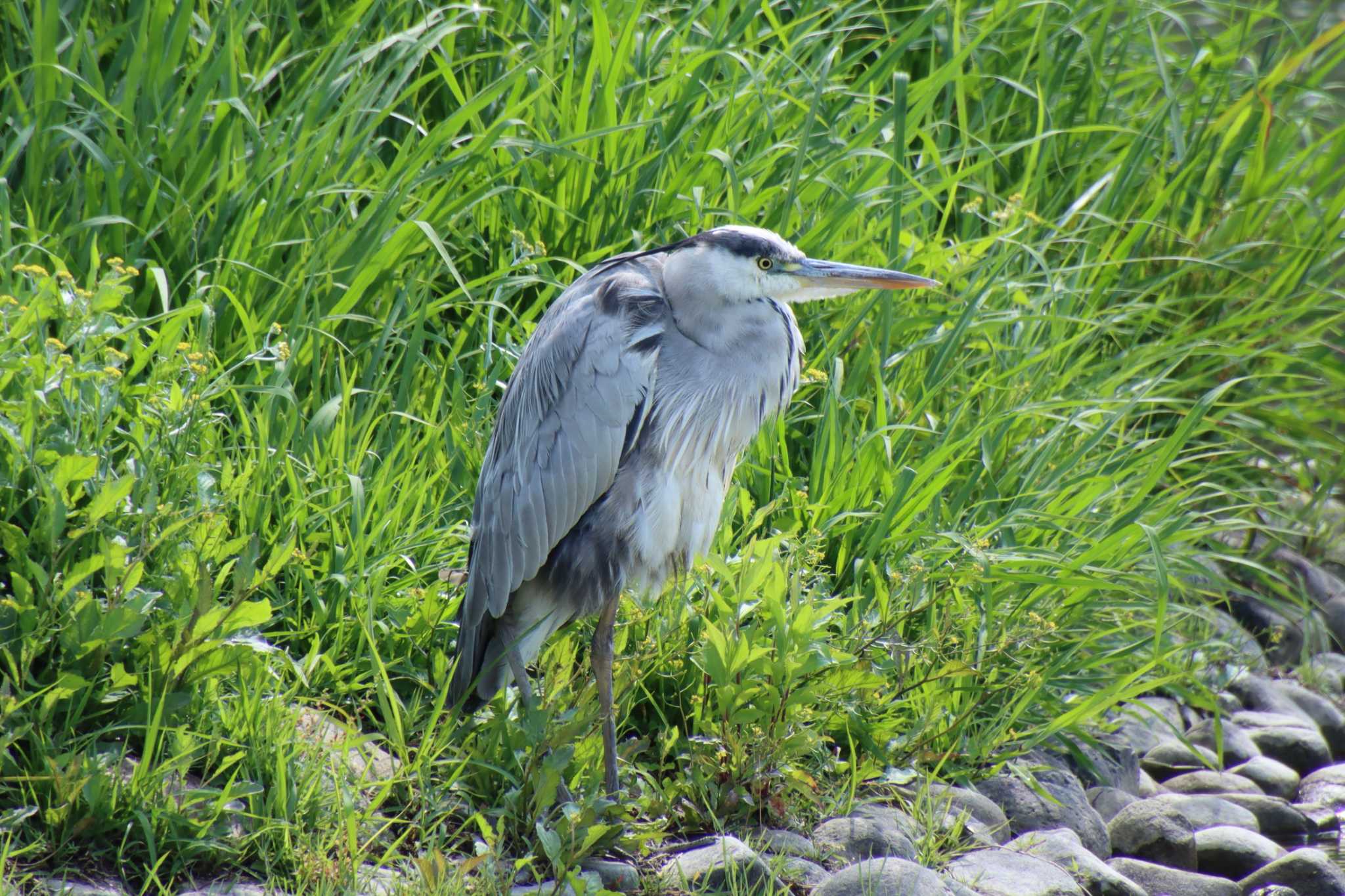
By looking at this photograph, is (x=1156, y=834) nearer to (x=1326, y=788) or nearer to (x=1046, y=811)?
(x=1046, y=811)

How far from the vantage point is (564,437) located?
10.1ft

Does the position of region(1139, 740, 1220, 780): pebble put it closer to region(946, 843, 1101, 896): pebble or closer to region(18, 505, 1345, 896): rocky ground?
region(18, 505, 1345, 896): rocky ground

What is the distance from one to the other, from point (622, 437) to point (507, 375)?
86cm

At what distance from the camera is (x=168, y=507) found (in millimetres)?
2797

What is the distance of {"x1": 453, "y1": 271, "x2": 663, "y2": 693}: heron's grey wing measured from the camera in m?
3.04

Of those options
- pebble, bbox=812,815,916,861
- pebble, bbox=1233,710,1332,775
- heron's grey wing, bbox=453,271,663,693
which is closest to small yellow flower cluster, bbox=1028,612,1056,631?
pebble, bbox=812,815,916,861

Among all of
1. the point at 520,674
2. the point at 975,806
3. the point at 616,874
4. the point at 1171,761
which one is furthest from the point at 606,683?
the point at 1171,761

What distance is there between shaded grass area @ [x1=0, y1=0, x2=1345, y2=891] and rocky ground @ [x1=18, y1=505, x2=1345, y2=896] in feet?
0.32

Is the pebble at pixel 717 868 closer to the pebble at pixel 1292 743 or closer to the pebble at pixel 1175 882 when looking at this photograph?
the pebble at pixel 1175 882

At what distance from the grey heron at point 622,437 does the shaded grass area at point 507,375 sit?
0.16 m

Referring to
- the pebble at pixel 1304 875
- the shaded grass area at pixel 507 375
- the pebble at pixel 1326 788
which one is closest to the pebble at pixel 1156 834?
the pebble at pixel 1304 875

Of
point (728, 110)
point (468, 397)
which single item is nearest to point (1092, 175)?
point (728, 110)

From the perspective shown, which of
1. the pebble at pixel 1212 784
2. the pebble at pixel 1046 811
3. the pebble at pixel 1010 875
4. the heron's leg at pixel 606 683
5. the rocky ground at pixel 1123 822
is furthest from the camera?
the pebble at pixel 1212 784

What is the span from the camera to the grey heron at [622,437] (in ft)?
9.99
